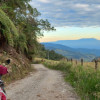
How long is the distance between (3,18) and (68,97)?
7.21m

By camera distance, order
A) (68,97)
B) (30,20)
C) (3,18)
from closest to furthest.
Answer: (68,97), (3,18), (30,20)

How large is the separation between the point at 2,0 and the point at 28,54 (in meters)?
12.7

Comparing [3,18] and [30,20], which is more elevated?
[30,20]

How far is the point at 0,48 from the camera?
49.2 ft

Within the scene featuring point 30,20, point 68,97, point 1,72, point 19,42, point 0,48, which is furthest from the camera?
point 30,20

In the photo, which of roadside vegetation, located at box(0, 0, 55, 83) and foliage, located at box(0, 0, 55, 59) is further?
foliage, located at box(0, 0, 55, 59)

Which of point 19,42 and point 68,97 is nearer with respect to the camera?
point 68,97

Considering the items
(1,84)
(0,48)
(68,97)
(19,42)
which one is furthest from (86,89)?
(19,42)

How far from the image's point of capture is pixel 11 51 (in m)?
16.1

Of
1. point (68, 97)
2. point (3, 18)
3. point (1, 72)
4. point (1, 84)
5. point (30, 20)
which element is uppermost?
point (30, 20)

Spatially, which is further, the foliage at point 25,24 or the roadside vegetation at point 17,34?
the foliage at point 25,24

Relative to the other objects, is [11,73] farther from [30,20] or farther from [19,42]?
[30,20]

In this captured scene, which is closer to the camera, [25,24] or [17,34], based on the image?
[17,34]

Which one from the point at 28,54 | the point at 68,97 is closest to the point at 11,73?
the point at 68,97
